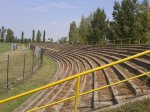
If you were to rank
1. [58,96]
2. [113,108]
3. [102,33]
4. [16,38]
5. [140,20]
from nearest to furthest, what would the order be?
[113,108]
[58,96]
[140,20]
[102,33]
[16,38]

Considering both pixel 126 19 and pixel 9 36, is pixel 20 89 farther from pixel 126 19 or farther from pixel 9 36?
pixel 9 36

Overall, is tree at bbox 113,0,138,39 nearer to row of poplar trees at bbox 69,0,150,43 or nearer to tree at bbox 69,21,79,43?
row of poplar trees at bbox 69,0,150,43

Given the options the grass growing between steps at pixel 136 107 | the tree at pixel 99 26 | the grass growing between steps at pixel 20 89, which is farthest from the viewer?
the tree at pixel 99 26

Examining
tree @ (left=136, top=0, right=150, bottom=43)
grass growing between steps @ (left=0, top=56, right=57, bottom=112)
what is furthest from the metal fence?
tree @ (left=136, top=0, right=150, bottom=43)

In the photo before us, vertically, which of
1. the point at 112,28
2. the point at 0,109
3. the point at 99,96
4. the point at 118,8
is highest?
the point at 118,8

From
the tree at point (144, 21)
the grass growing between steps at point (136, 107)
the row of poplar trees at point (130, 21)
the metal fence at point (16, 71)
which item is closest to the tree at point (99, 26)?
the row of poplar trees at point (130, 21)

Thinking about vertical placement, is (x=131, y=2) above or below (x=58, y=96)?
above

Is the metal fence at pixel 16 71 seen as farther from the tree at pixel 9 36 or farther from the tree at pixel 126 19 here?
the tree at pixel 9 36

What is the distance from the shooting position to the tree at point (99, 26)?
65625 mm

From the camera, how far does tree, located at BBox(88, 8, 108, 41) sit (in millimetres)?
65625

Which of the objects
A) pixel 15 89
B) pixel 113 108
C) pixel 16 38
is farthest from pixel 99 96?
pixel 16 38

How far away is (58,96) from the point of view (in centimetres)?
1440

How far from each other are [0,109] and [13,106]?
0.76m

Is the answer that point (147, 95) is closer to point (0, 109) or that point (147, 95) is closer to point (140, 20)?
point (0, 109)
